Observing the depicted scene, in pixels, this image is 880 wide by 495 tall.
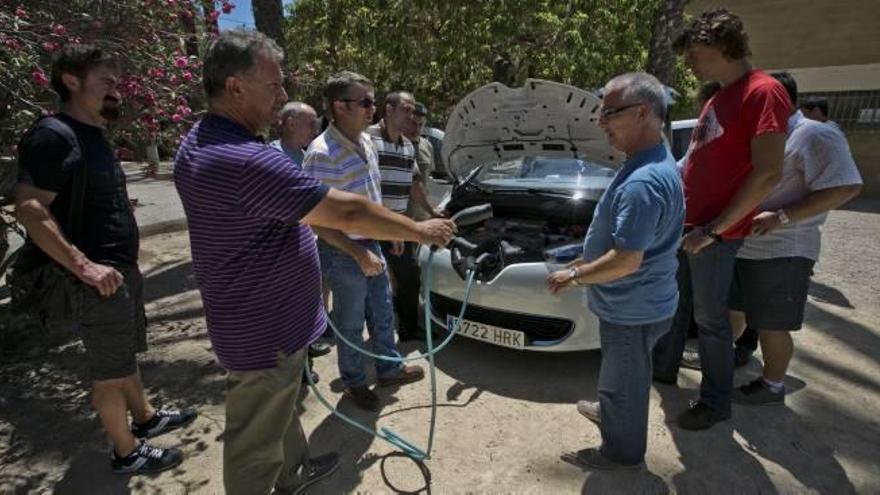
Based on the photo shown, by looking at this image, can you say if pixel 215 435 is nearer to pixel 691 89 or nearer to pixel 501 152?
pixel 501 152

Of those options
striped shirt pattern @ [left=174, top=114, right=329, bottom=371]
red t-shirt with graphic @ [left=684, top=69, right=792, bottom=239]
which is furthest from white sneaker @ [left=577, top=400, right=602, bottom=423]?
striped shirt pattern @ [left=174, top=114, right=329, bottom=371]

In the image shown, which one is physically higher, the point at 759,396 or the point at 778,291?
the point at 778,291

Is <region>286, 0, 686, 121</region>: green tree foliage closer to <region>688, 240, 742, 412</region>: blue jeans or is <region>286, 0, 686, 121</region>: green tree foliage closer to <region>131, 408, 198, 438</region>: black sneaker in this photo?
<region>688, 240, 742, 412</region>: blue jeans

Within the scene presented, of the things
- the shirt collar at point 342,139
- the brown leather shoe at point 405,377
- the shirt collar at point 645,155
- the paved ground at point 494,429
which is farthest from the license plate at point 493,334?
the shirt collar at point 645,155

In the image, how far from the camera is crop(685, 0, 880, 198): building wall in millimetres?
12695

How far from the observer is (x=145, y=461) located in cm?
261

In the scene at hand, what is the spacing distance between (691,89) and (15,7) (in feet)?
41.0

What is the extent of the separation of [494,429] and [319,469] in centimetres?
100

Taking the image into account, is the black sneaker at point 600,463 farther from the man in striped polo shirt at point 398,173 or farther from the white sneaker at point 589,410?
the man in striped polo shirt at point 398,173

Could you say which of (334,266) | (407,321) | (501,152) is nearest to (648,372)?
(334,266)

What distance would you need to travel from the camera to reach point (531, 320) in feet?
11.1

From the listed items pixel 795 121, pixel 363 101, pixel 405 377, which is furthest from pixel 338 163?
pixel 795 121

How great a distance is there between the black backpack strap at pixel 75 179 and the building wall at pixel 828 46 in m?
16.1

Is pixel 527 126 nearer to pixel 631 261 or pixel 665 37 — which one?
pixel 631 261
